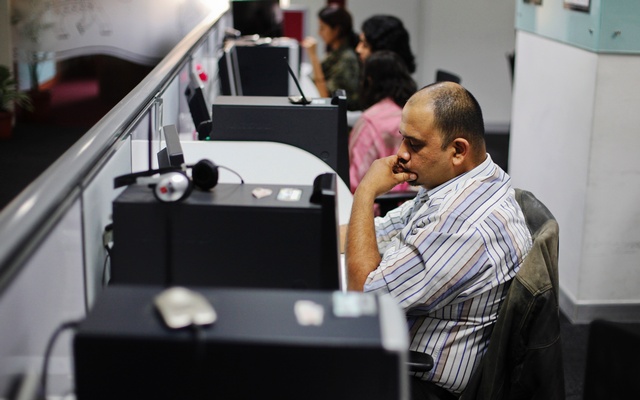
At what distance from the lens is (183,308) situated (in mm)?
801

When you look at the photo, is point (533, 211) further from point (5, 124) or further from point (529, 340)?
point (5, 124)

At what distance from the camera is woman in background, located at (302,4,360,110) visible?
436cm

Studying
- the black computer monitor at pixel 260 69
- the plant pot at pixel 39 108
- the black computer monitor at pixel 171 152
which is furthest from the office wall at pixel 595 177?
the plant pot at pixel 39 108

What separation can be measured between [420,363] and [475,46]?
17.1ft

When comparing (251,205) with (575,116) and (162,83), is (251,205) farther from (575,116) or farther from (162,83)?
(575,116)

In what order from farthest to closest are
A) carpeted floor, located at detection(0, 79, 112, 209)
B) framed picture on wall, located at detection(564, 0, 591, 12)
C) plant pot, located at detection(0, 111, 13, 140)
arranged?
1. carpeted floor, located at detection(0, 79, 112, 209)
2. plant pot, located at detection(0, 111, 13, 140)
3. framed picture on wall, located at detection(564, 0, 591, 12)

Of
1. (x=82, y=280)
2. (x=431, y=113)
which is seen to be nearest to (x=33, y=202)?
(x=82, y=280)

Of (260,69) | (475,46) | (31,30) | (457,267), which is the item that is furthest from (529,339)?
(475,46)

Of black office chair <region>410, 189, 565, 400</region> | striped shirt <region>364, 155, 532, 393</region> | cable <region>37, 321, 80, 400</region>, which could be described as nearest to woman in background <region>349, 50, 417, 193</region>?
striped shirt <region>364, 155, 532, 393</region>

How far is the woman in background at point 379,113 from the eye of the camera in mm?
2762

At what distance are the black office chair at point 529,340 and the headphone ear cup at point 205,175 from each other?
2.07ft

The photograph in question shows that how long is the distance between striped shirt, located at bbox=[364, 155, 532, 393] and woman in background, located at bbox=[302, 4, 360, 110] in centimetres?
253

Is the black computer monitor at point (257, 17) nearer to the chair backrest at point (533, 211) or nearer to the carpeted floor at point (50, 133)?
the carpeted floor at point (50, 133)

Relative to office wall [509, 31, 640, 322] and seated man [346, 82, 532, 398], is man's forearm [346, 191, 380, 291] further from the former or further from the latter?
office wall [509, 31, 640, 322]
